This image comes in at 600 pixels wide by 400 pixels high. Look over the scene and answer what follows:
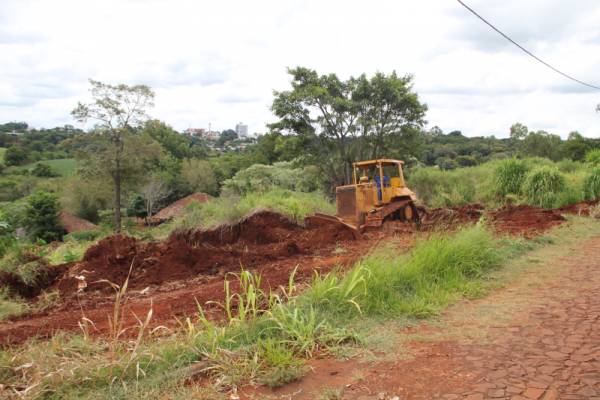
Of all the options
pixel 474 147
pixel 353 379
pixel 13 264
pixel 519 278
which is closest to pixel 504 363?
pixel 353 379

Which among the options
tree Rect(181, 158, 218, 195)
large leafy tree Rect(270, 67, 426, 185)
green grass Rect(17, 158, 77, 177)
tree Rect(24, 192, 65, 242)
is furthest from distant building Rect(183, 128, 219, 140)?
large leafy tree Rect(270, 67, 426, 185)

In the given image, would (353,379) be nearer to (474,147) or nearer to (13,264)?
(13,264)

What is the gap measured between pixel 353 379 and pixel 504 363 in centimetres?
128

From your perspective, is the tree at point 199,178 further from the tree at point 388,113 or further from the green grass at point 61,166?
the tree at point 388,113

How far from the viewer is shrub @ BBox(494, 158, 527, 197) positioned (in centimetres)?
2002

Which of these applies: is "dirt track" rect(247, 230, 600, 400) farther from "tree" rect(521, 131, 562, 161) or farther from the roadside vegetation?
"tree" rect(521, 131, 562, 161)

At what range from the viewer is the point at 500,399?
11.5 ft

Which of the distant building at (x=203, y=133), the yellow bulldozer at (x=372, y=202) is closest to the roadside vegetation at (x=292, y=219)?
the yellow bulldozer at (x=372, y=202)

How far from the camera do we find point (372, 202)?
13.5 metres

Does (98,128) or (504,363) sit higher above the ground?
(98,128)

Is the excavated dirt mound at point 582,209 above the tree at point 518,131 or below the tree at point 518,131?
below

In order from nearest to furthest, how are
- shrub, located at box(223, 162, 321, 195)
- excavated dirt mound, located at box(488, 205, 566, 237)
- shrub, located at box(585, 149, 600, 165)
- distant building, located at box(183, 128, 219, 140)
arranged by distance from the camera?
A: excavated dirt mound, located at box(488, 205, 566, 237), shrub, located at box(585, 149, 600, 165), shrub, located at box(223, 162, 321, 195), distant building, located at box(183, 128, 219, 140)

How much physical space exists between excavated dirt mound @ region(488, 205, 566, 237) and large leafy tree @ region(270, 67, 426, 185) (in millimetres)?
11603

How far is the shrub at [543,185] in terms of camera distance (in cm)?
1842
